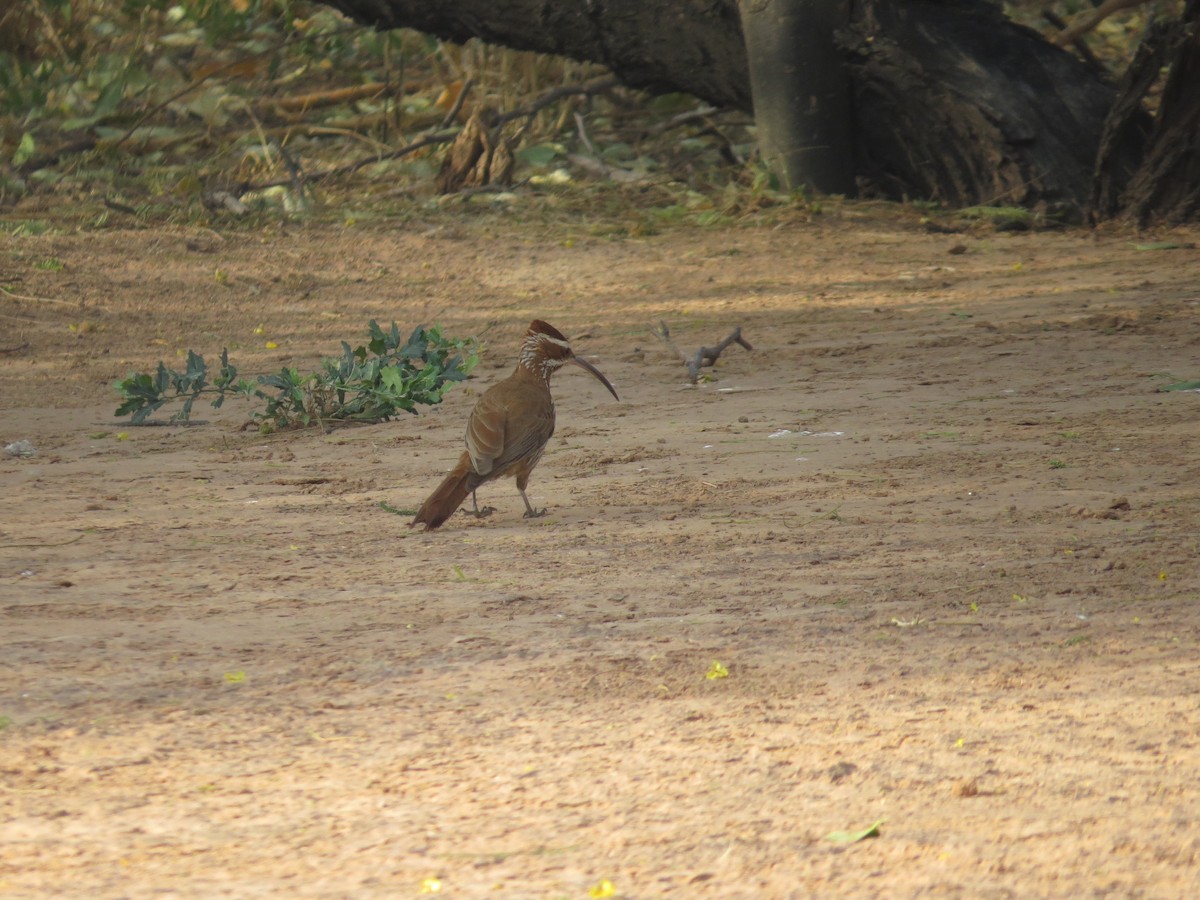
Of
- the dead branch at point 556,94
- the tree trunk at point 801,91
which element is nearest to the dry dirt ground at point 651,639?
the tree trunk at point 801,91

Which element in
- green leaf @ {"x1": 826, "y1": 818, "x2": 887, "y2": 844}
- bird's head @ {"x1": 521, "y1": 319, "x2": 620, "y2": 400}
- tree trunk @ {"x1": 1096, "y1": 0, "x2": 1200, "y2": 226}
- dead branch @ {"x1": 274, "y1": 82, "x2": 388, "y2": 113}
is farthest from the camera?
dead branch @ {"x1": 274, "y1": 82, "x2": 388, "y2": 113}

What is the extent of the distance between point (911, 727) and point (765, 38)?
9445 mm

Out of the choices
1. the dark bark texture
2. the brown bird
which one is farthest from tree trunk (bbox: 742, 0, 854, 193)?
the brown bird

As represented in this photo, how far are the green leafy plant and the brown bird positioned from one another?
60.5 inches

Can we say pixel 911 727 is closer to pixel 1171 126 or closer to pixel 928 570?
pixel 928 570

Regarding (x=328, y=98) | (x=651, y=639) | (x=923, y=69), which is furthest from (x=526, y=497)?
(x=328, y=98)

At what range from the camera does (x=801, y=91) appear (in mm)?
12023

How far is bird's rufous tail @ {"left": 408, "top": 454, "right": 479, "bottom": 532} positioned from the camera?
520 centimetres

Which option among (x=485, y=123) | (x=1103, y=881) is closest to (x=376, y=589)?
(x=1103, y=881)

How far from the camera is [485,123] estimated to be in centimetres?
1355

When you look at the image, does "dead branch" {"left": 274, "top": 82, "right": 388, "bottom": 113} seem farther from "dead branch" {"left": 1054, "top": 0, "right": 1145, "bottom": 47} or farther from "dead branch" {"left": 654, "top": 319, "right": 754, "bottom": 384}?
"dead branch" {"left": 654, "top": 319, "right": 754, "bottom": 384}

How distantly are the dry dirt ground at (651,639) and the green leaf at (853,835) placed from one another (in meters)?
0.01

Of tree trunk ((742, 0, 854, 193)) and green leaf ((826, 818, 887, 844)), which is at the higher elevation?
tree trunk ((742, 0, 854, 193))

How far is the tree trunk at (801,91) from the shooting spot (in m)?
11.9
